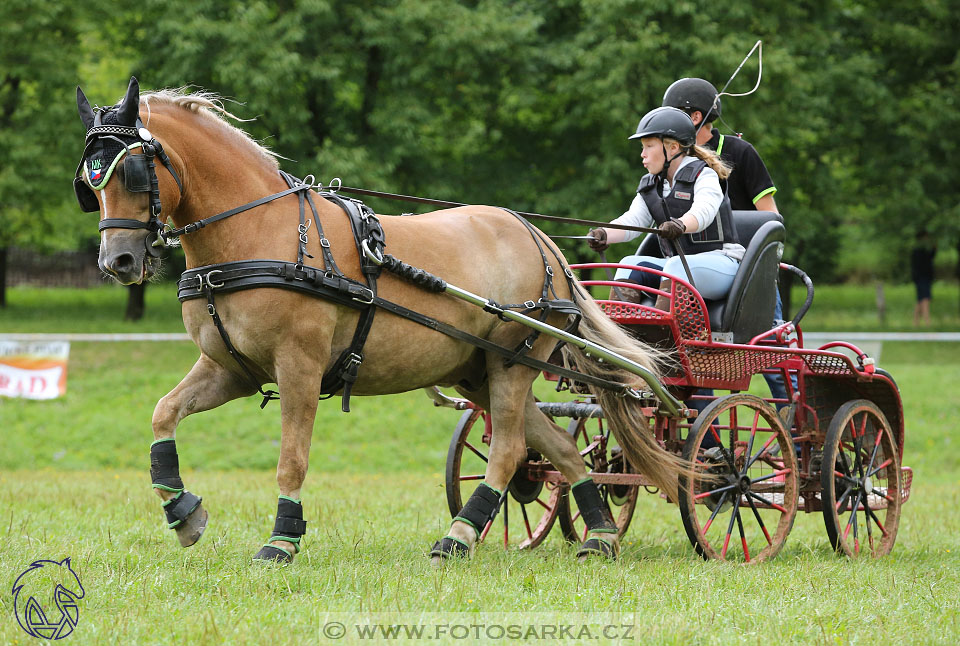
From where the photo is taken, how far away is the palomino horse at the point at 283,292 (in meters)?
4.64

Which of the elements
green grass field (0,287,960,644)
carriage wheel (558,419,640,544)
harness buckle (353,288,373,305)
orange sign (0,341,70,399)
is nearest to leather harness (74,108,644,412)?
harness buckle (353,288,373,305)

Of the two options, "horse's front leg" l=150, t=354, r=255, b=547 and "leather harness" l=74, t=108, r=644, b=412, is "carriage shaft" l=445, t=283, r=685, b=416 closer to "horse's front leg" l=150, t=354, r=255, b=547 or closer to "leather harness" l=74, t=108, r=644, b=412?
"leather harness" l=74, t=108, r=644, b=412

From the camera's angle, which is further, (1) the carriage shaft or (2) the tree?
(2) the tree

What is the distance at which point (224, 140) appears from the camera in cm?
502

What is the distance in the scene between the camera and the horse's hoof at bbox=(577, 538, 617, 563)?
5.71 meters

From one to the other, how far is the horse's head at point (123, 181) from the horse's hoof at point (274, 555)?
1299 millimetres

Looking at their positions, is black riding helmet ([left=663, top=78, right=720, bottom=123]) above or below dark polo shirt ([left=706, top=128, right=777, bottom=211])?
above

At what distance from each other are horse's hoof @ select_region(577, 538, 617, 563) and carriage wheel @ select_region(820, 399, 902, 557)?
1255 millimetres

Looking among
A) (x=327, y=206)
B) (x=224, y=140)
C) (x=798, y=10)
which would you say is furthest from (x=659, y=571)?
(x=798, y=10)

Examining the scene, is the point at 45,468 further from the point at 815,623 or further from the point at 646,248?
the point at 815,623

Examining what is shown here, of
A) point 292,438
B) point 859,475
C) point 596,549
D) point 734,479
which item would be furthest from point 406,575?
point 859,475

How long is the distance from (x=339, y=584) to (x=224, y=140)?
6.71 feet

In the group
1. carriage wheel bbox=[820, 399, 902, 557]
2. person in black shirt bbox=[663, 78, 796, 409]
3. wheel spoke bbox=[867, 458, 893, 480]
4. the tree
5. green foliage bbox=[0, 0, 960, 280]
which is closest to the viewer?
carriage wheel bbox=[820, 399, 902, 557]

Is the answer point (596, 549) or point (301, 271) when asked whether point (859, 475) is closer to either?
point (596, 549)
